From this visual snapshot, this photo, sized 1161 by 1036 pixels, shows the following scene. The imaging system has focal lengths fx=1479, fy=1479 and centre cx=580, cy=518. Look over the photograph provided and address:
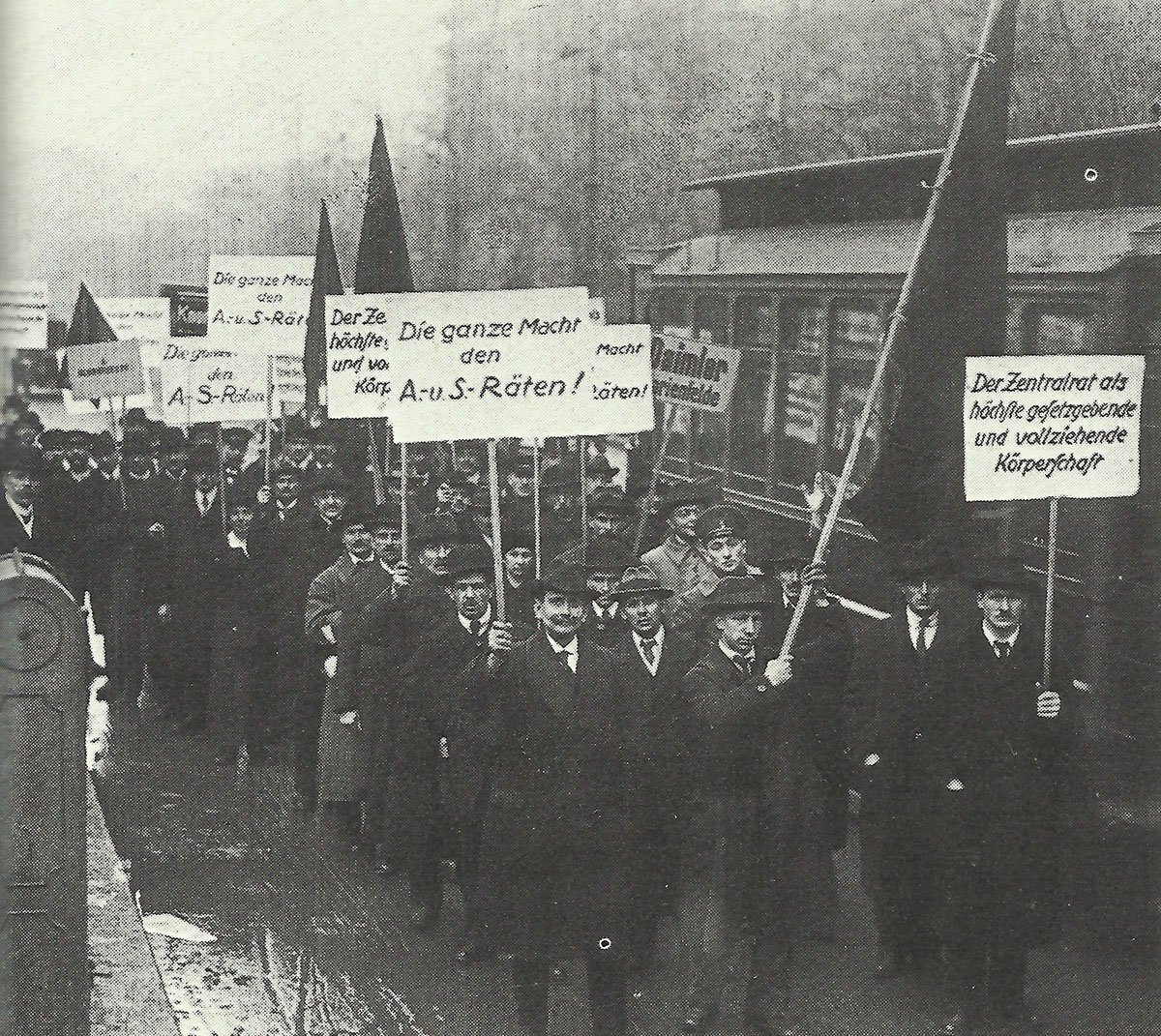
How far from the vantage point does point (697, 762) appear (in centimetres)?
541

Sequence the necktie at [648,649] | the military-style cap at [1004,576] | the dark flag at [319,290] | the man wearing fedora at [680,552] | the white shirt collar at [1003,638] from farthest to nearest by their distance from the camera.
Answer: the dark flag at [319,290] → the man wearing fedora at [680,552] → the military-style cap at [1004,576] → the white shirt collar at [1003,638] → the necktie at [648,649]

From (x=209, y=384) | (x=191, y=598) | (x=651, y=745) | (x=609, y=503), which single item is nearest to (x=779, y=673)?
(x=651, y=745)

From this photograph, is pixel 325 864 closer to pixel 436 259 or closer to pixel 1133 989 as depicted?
pixel 1133 989

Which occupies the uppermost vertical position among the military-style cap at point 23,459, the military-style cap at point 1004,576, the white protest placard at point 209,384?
the white protest placard at point 209,384

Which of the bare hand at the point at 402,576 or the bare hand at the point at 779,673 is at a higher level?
the bare hand at the point at 402,576

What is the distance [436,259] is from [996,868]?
9.98 m

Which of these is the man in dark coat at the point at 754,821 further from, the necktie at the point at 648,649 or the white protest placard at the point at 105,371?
the white protest placard at the point at 105,371

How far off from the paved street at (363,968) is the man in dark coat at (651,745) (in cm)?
56

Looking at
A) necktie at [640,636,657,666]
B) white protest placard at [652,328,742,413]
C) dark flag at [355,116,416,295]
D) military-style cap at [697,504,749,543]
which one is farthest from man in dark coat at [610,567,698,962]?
dark flag at [355,116,416,295]

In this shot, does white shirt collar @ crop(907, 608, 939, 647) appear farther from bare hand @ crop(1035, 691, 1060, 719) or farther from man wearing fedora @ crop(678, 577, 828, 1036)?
man wearing fedora @ crop(678, 577, 828, 1036)

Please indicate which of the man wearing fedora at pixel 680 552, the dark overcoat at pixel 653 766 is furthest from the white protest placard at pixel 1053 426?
the man wearing fedora at pixel 680 552

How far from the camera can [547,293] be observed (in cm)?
654

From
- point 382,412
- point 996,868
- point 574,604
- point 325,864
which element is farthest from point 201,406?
point 996,868

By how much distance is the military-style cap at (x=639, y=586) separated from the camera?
18.3 feet
